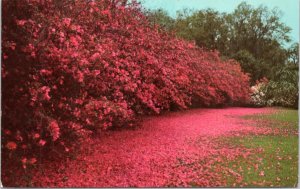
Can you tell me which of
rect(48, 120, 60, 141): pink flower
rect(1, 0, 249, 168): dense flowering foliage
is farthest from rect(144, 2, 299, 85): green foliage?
rect(48, 120, 60, 141): pink flower

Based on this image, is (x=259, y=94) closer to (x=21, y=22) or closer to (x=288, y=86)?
(x=288, y=86)

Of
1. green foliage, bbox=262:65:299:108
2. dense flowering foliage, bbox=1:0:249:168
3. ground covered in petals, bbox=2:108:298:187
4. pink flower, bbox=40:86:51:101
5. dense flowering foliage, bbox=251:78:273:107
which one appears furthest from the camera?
dense flowering foliage, bbox=251:78:273:107

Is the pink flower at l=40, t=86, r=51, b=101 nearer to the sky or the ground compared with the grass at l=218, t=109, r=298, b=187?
nearer to the sky

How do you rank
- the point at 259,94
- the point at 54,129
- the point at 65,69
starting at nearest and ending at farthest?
the point at 54,129 < the point at 65,69 < the point at 259,94

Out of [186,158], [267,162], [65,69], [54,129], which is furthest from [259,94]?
[54,129]

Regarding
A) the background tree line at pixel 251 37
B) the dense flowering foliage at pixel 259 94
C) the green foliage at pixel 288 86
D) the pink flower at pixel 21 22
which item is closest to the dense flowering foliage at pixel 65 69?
the pink flower at pixel 21 22

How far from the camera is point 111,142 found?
20.0 ft

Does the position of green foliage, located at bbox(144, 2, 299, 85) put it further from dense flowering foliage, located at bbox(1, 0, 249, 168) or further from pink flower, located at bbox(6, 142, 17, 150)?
pink flower, located at bbox(6, 142, 17, 150)

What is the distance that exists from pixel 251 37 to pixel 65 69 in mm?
3035

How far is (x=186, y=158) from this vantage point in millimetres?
5480

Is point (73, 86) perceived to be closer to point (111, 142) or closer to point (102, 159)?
point (102, 159)

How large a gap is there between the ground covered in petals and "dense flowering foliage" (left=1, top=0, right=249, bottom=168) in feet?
1.03

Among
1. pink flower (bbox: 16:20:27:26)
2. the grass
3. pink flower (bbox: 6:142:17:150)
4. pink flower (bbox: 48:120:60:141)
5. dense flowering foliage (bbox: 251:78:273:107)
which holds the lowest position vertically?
the grass

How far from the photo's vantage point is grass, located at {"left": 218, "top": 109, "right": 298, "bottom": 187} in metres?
4.83
